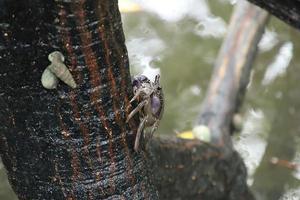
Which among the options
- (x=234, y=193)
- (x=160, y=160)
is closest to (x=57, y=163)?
(x=160, y=160)

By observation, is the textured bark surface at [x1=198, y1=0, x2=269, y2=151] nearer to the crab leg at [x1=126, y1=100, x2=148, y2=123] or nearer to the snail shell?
the crab leg at [x1=126, y1=100, x2=148, y2=123]

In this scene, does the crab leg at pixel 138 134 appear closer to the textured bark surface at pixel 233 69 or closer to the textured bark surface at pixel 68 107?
the textured bark surface at pixel 68 107

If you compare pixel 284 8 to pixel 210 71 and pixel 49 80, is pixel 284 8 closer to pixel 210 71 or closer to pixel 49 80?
pixel 49 80

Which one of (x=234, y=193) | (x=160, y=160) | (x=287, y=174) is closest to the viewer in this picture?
(x=160, y=160)

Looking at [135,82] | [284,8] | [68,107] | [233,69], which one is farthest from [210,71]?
[68,107]

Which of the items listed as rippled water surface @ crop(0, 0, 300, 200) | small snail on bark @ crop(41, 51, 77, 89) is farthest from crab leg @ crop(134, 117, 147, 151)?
rippled water surface @ crop(0, 0, 300, 200)

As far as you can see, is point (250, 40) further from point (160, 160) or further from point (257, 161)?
point (160, 160)

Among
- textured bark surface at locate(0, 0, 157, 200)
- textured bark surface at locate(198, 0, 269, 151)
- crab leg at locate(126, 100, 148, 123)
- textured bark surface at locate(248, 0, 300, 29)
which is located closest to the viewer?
textured bark surface at locate(0, 0, 157, 200)
